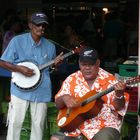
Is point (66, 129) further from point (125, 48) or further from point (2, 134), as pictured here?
point (125, 48)

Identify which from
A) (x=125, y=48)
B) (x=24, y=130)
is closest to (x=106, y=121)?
(x=24, y=130)

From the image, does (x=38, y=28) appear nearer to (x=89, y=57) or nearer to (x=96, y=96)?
(x=89, y=57)

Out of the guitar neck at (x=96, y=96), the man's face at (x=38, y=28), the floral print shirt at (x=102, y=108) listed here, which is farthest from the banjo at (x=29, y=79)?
the guitar neck at (x=96, y=96)

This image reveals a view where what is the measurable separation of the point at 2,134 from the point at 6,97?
0.65 metres

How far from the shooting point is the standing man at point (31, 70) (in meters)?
4.99

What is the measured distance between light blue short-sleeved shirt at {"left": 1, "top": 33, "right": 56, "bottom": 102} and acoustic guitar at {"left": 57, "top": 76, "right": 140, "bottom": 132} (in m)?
0.75

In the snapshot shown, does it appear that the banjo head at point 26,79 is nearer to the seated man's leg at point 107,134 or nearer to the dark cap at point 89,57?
the dark cap at point 89,57

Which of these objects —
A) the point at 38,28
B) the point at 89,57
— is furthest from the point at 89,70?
the point at 38,28

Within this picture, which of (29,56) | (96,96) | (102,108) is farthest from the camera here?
(29,56)

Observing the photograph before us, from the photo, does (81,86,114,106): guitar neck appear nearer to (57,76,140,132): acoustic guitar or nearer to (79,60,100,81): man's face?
(57,76,140,132): acoustic guitar

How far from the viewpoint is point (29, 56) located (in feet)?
16.5

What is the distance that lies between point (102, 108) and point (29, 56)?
1.10 metres

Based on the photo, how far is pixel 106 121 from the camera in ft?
14.2

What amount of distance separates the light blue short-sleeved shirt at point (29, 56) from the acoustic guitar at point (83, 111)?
Result: 0.75 m
